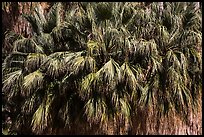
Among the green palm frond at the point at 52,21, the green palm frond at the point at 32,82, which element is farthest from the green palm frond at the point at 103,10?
the green palm frond at the point at 32,82

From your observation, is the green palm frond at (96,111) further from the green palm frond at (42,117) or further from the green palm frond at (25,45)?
the green palm frond at (25,45)

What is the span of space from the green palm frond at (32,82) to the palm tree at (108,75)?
0.07 ft

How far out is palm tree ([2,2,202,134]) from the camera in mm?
6359

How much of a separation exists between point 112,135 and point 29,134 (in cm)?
186

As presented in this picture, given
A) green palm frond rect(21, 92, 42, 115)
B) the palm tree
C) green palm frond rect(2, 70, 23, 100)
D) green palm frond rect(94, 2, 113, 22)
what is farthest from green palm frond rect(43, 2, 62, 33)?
green palm frond rect(21, 92, 42, 115)

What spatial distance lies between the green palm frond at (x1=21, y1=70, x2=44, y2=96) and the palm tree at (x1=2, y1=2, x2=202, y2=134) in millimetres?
20

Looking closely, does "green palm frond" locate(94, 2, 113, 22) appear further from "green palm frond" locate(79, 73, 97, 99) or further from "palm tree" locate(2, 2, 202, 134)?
"green palm frond" locate(79, 73, 97, 99)

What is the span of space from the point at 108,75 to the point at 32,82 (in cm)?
158

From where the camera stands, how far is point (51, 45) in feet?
24.0

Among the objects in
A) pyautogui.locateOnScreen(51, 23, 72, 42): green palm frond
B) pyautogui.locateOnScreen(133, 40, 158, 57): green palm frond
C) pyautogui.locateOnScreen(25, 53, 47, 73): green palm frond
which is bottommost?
pyautogui.locateOnScreen(25, 53, 47, 73): green palm frond

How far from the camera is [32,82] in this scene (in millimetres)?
6574

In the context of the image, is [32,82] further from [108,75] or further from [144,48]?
[144,48]

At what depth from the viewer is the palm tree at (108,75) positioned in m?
6.36

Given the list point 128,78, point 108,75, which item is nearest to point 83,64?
point 108,75
